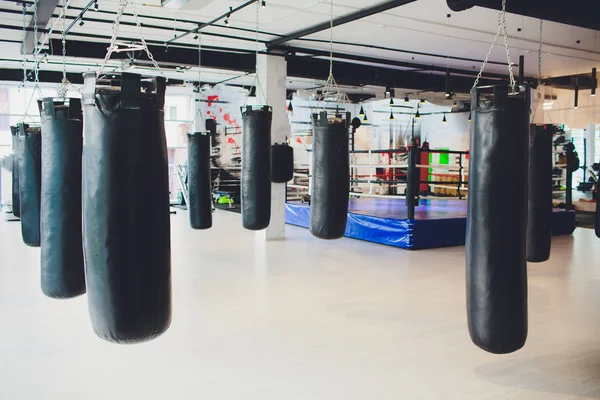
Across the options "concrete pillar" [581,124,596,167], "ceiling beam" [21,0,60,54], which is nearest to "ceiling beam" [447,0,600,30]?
"ceiling beam" [21,0,60,54]

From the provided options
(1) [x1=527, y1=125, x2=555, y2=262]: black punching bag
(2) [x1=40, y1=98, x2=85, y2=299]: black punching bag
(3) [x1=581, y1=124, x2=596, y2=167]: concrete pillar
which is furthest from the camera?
(3) [x1=581, y1=124, x2=596, y2=167]: concrete pillar

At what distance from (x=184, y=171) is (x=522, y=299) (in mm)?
12408

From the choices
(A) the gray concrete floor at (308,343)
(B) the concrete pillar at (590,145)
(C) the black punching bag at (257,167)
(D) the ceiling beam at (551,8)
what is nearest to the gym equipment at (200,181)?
(A) the gray concrete floor at (308,343)

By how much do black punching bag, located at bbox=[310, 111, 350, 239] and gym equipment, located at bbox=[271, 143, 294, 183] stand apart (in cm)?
356

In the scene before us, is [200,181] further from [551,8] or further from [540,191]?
[551,8]

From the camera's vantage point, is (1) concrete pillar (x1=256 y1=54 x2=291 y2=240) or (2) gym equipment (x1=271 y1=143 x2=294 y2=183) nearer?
(2) gym equipment (x1=271 y1=143 x2=294 y2=183)

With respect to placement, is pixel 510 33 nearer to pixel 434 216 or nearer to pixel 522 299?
pixel 434 216

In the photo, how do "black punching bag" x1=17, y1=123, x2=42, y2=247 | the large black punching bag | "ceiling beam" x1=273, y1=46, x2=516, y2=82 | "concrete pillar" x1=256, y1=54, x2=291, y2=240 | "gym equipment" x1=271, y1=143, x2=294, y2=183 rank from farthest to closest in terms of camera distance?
"ceiling beam" x1=273, y1=46, x2=516, y2=82 → "concrete pillar" x1=256, y1=54, x2=291, y2=240 → "gym equipment" x1=271, y1=143, x2=294, y2=183 → "black punching bag" x1=17, y1=123, x2=42, y2=247 → the large black punching bag

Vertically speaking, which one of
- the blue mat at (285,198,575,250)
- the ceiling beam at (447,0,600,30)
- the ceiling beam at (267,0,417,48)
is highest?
the ceiling beam at (267,0,417,48)

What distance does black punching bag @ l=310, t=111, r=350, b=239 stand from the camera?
3.95 m

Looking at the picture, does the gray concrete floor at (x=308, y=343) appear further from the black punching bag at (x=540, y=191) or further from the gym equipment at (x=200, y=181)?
the gym equipment at (x=200, y=181)

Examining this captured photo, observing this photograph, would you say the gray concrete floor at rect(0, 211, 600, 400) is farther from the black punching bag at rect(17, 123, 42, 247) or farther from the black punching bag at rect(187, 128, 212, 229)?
the black punching bag at rect(17, 123, 42, 247)

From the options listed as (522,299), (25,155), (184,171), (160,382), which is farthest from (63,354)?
(184,171)

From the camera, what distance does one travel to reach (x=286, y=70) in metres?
8.33
